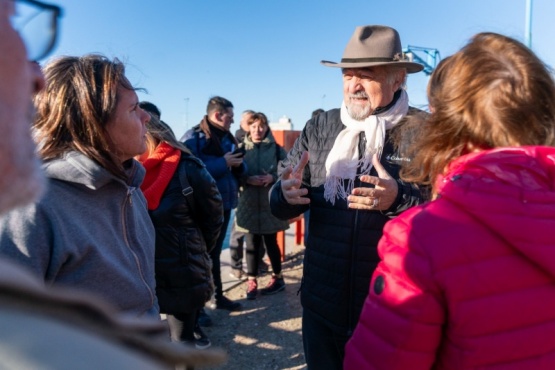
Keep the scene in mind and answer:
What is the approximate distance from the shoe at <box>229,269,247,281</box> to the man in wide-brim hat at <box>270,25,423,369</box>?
328cm

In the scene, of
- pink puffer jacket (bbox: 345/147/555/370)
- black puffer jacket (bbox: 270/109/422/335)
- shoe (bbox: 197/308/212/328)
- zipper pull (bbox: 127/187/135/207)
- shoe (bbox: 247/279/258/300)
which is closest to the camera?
pink puffer jacket (bbox: 345/147/555/370)

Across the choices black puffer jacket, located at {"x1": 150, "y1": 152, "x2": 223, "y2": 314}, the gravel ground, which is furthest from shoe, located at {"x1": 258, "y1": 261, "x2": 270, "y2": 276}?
black puffer jacket, located at {"x1": 150, "y1": 152, "x2": 223, "y2": 314}

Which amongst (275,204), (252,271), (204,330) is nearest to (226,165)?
(252,271)

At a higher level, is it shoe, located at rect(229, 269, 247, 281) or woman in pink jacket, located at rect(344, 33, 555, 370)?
woman in pink jacket, located at rect(344, 33, 555, 370)

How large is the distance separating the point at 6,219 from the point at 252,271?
377 cm

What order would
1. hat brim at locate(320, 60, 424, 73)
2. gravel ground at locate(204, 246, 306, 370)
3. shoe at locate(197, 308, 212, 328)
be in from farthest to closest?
1. shoe at locate(197, 308, 212, 328)
2. gravel ground at locate(204, 246, 306, 370)
3. hat brim at locate(320, 60, 424, 73)

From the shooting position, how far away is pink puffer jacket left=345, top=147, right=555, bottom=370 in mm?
955

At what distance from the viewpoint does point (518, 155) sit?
39.2 inches

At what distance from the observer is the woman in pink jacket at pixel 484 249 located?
0.97 metres

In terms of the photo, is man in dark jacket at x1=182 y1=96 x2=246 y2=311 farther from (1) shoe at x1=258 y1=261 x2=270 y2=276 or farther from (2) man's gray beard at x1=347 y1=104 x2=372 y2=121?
(2) man's gray beard at x1=347 y1=104 x2=372 y2=121

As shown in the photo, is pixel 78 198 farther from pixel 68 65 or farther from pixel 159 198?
pixel 159 198

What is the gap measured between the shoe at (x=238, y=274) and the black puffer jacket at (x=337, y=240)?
10.8 ft

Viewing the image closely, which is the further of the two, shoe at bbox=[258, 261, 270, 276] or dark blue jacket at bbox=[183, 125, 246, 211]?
shoe at bbox=[258, 261, 270, 276]

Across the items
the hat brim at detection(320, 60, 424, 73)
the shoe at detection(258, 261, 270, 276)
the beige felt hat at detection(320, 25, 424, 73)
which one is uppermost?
the beige felt hat at detection(320, 25, 424, 73)
